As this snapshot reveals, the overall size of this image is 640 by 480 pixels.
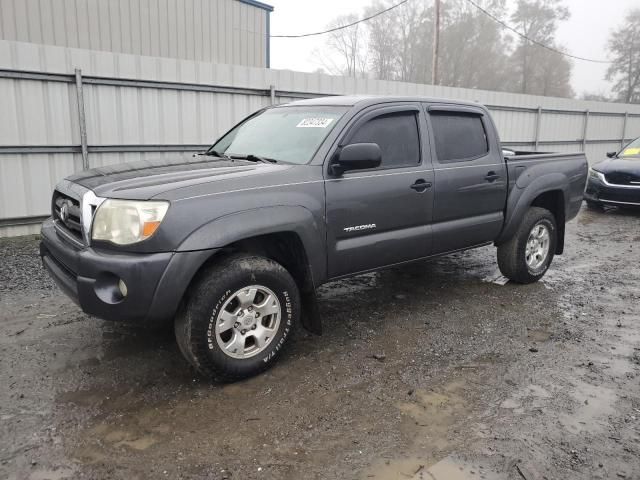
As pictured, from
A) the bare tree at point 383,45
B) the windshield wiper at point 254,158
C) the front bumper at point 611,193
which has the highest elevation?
the bare tree at point 383,45

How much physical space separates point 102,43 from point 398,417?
11.9m

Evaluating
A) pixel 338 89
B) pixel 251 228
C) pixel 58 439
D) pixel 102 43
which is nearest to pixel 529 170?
pixel 251 228

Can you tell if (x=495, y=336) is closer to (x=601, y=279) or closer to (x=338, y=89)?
(x=601, y=279)

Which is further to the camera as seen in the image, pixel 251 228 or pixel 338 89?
pixel 338 89

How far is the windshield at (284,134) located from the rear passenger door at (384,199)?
0.20 metres

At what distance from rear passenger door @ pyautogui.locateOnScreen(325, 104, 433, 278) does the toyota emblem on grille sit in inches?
68.4

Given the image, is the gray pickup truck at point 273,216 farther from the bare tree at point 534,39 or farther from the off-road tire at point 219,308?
the bare tree at point 534,39

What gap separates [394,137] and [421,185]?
44cm

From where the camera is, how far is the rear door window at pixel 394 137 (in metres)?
4.02

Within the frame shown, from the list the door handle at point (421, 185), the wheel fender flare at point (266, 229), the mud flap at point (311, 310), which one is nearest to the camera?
the wheel fender flare at point (266, 229)

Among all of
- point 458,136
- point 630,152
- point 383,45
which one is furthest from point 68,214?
point 383,45

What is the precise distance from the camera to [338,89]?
1048 cm

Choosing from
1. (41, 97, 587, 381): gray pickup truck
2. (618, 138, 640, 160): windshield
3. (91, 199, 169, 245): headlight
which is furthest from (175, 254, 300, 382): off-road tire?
(618, 138, 640, 160): windshield

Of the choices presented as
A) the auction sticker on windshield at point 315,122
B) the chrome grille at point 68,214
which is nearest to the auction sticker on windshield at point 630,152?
the auction sticker on windshield at point 315,122
